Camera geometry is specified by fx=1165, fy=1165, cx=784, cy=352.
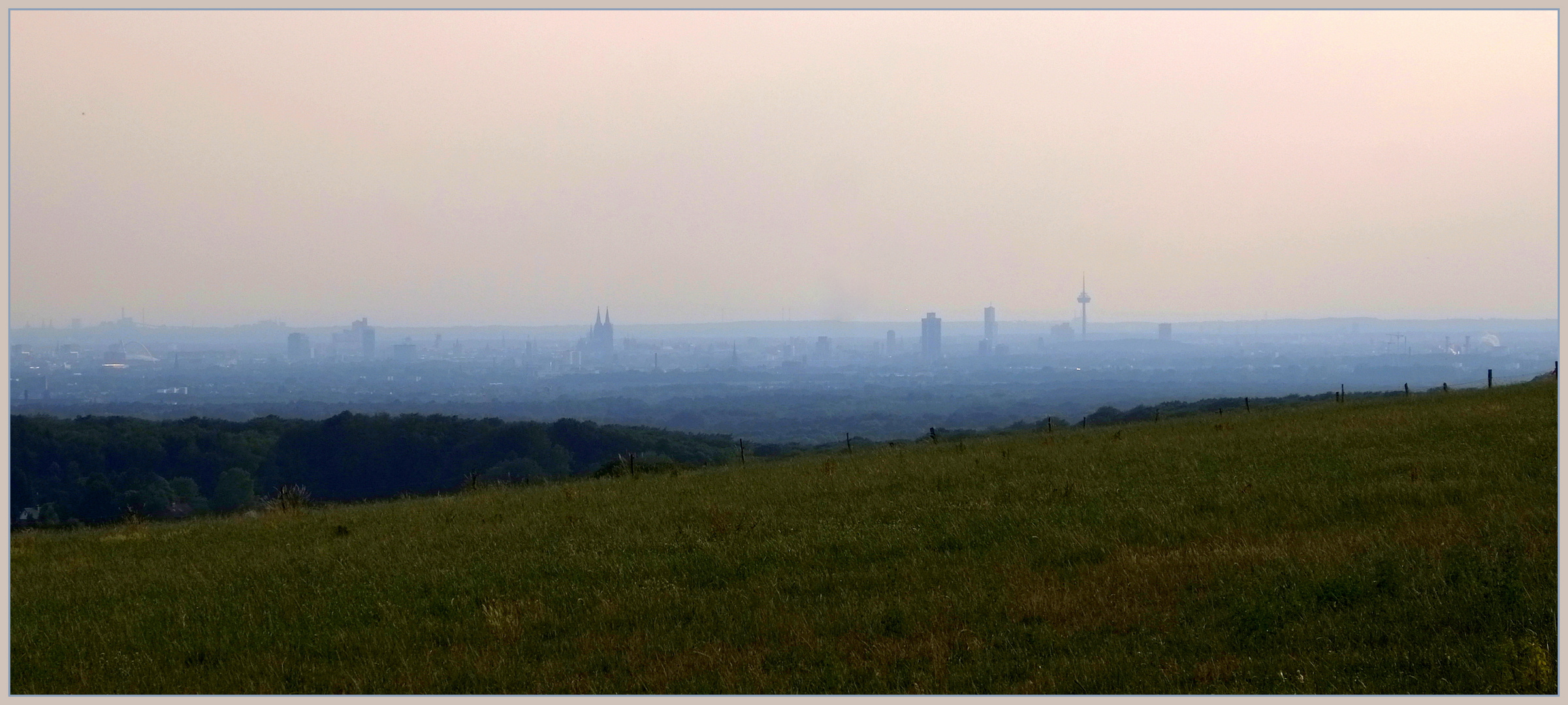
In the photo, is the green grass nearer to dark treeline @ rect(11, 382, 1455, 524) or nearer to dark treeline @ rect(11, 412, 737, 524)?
dark treeline @ rect(11, 382, 1455, 524)

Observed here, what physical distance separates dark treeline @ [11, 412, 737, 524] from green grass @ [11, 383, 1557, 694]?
2475 inches

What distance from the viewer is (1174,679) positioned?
31.1ft

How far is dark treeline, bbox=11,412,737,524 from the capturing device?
8656cm

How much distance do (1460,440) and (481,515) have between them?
1811 cm

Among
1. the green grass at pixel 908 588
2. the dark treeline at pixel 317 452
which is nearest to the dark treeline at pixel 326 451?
the dark treeline at pixel 317 452

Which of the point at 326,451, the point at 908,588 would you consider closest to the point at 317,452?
the point at 326,451

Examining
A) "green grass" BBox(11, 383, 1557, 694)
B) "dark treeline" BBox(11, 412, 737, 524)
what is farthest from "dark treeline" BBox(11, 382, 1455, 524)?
"green grass" BBox(11, 383, 1557, 694)

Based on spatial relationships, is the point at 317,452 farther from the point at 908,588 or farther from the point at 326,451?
the point at 908,588

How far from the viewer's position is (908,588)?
526 inches

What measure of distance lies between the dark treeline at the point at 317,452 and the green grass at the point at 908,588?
6286cm

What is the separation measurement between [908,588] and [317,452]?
10965 cm

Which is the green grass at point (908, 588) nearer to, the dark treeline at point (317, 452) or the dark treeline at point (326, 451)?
the dark treeline at point (326, 451)

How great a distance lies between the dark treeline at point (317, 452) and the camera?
86.6 m

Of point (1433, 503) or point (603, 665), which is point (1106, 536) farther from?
point (603, 665)
